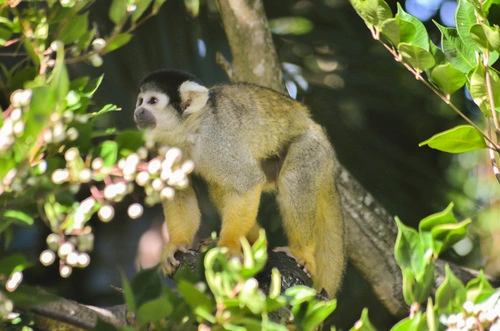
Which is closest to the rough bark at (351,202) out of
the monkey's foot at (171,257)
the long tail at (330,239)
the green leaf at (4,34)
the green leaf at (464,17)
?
the long tail at (330,239)

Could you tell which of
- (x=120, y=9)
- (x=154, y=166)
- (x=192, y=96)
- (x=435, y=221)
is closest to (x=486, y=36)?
(x=435, y=221)

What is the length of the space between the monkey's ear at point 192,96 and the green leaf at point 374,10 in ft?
4.72

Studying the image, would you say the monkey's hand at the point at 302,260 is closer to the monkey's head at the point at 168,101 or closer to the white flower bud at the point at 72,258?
the monkey's head at the point at 168,101

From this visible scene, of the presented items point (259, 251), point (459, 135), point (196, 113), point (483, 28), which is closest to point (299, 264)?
point (196, 113)

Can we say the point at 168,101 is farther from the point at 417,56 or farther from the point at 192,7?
the point at 417,56

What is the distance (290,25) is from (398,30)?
3.35 meters

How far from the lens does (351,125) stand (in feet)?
18.1

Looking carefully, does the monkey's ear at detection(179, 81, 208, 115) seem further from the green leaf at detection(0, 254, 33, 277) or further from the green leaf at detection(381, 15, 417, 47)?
the green leaf at detection(0, 254, 33, 277)

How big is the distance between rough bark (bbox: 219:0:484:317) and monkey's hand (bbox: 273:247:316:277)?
112 cm

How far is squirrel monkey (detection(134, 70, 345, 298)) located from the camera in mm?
3660

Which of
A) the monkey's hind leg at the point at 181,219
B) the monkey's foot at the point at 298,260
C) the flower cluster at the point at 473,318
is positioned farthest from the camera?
the monkey's hind leg at the point at 181,219

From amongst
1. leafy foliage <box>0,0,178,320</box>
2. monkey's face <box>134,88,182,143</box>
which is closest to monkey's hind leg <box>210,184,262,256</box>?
monkey's face <box>134,88,182,143</box>

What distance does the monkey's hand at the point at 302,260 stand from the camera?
3649 millimetres

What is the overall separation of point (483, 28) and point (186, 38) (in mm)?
3117
